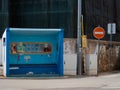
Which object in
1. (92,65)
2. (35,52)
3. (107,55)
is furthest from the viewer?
(107,55)

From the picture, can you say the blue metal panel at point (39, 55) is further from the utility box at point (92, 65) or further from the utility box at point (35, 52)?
the utility box at point (92, 65)

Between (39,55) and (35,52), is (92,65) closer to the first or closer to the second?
(39,55)

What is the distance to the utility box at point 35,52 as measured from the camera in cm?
2653

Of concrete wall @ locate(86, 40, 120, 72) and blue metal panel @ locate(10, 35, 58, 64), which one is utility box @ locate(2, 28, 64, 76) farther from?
concrete wall @ locate(86, 40, 120, 72)

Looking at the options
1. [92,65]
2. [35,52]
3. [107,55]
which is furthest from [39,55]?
[107,55]

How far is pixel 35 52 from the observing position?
1064 inches

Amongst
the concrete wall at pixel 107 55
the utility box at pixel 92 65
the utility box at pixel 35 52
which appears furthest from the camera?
the concrete wall at pixel 107 55

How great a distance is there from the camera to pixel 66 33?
4238cm

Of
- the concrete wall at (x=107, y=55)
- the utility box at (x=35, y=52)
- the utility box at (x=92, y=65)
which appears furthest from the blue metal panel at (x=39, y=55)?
the concrete wall at (x=107, y=55)

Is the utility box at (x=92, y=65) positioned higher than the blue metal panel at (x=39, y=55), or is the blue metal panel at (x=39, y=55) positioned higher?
the blue metal panel at (x=39, y=55)

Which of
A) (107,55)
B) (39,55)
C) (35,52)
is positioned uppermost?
(35,52)

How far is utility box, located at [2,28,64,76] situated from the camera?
87.0 ft

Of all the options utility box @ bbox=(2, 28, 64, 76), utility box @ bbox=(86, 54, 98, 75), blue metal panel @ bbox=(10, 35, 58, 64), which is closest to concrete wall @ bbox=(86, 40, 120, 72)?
utility box @ bbox=(86, 54, 98, 75)

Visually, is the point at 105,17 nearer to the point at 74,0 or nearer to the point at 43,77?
the point at 74,0
